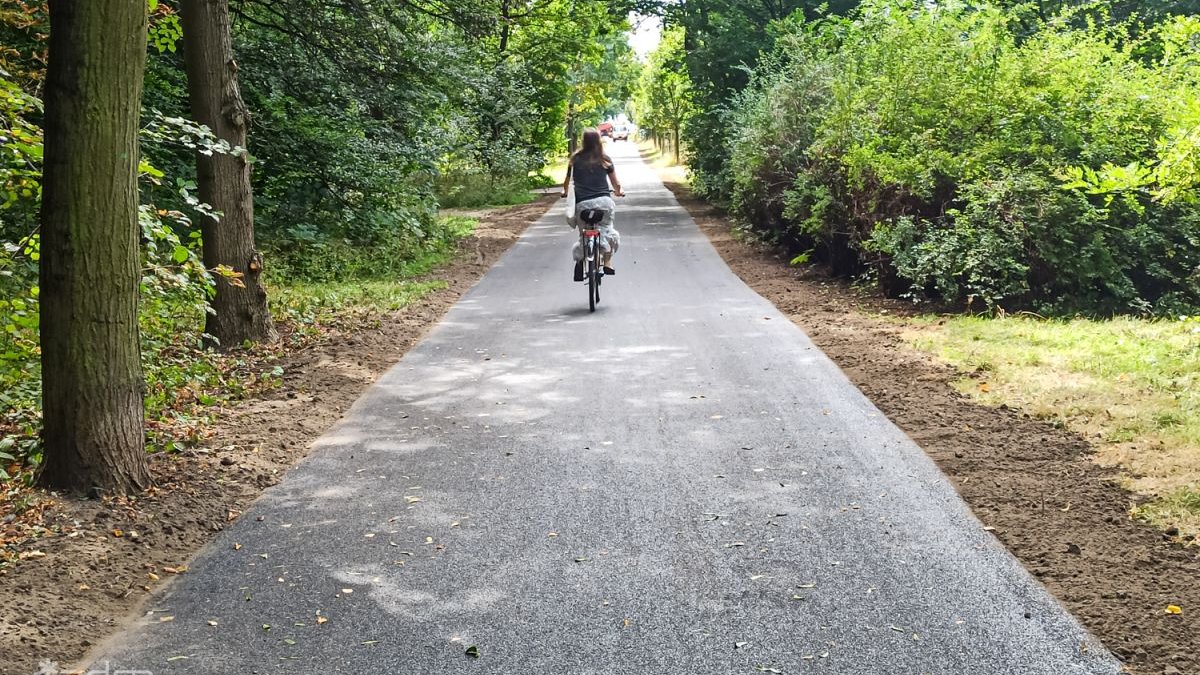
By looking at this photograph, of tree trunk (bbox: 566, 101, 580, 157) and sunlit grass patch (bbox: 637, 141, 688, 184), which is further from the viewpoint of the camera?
tree trunk (bbox: 566, 101, 580, 157)

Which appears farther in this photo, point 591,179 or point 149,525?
point 591,179

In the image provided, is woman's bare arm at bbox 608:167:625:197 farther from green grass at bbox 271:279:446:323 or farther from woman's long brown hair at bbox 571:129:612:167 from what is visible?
green grass at bbox 271:279:446:323

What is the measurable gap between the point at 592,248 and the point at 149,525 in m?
7.84

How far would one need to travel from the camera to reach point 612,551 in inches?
185

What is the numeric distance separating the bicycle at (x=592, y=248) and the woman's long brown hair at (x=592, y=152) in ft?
2.01

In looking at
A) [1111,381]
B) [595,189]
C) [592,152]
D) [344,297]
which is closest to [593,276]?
[595,189]

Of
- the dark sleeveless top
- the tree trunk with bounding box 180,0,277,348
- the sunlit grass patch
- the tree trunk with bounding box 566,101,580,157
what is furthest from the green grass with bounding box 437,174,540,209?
the tree trunk with bounding box 566,101,580,157

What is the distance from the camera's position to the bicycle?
12.1 meters

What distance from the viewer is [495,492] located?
18.3ft

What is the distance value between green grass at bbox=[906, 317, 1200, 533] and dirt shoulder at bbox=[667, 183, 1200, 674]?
0.60 feet

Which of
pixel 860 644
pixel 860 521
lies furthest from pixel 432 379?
pixel 860 644

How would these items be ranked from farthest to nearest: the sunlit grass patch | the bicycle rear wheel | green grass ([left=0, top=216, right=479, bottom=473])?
1. the sunlit grass patch
2. the bicycle rear wheel
3. green grass ([left=0, top=216, right=479, bottom=473])

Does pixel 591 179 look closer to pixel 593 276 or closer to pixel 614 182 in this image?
pixel 614 182

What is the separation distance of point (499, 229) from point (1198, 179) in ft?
63.4
